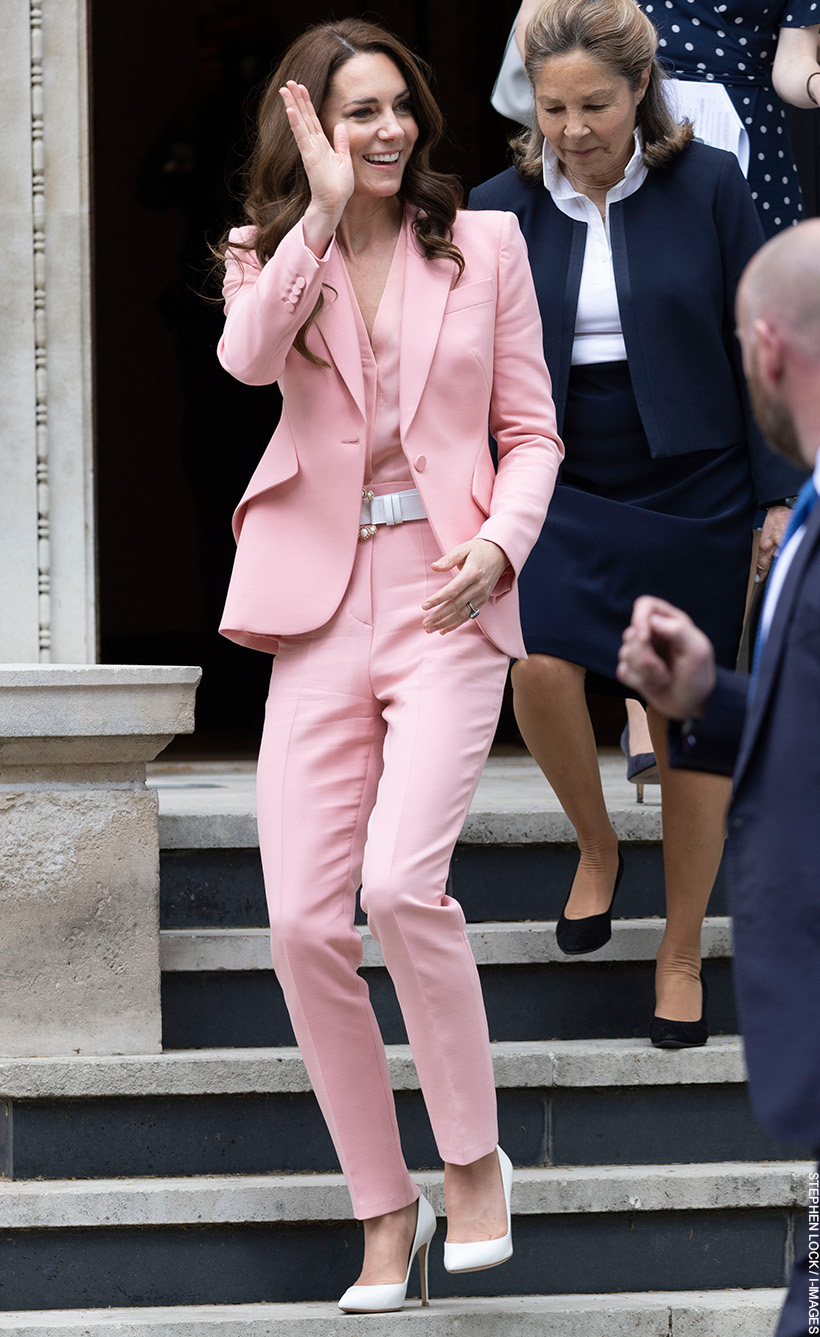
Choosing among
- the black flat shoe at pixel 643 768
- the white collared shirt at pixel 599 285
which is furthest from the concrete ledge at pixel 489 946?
the white collared shirt at pixel 599 285

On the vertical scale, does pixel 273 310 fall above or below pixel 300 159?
below

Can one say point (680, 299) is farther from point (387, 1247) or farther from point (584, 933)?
A: point (387, 1247)

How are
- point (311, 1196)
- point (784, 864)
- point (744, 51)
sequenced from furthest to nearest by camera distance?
point (744, 51) < point (311, 1196) < point (784, 864)

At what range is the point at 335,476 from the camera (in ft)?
10.1

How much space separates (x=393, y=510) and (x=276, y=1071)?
1190 mm

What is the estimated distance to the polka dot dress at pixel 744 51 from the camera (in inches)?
160

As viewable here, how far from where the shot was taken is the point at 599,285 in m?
3.61

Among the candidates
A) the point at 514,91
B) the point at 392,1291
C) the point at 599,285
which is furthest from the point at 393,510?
the point at 514,91

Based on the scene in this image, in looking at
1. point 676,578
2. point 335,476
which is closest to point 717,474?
point 676,578

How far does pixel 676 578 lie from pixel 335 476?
34.5 inches

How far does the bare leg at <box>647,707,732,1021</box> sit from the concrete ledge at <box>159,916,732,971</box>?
145mm

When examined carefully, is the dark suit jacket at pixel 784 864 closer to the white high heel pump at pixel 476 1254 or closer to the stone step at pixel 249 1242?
the white high heel pump at pixel 476 1254

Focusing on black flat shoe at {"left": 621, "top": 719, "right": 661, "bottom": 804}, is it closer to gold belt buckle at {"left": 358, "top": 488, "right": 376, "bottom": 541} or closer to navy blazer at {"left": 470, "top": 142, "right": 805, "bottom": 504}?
navy blazer at {"left": 470, "top": 142, "right": 805, "bottom": 504}

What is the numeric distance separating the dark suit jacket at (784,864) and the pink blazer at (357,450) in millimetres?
1160
